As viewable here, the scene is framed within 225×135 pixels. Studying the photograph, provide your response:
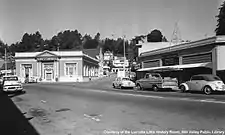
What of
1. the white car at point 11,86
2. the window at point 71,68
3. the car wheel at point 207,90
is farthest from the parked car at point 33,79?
the car wheel at point 207,90

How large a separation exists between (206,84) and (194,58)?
10.2 metres

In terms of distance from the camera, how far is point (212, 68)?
28.0m

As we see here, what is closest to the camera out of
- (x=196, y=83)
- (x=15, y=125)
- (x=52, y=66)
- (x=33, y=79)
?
(x=15, y=125)

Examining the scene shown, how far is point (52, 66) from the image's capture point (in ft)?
205

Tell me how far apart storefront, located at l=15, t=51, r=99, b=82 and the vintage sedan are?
40626mm

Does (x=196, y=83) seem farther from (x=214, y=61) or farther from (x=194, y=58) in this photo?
(x=194, y=58)

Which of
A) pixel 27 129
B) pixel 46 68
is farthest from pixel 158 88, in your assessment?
pixel 46 68

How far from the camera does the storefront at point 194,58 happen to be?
2738cm

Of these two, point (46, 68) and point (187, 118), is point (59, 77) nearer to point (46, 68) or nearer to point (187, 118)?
point (46, 68)

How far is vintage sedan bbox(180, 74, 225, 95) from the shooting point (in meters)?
21.0

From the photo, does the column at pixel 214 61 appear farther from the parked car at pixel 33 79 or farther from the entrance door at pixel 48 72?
the entrance door at pixel 48 72

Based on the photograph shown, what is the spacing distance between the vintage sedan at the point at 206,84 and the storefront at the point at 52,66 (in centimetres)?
4063

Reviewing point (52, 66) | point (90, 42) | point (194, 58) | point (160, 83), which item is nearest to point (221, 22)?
point (194, 58)

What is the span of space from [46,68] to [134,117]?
54.9 meters
